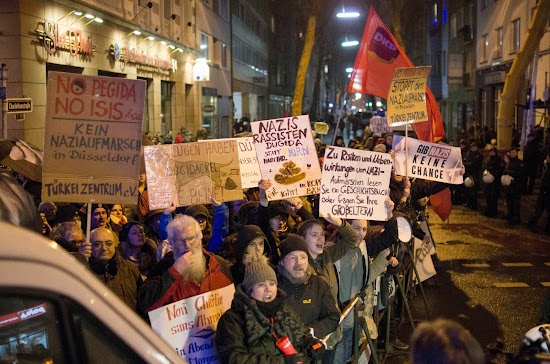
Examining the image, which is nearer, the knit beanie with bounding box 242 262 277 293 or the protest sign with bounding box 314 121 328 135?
the knit beanie with bounding box 242 262 277 293

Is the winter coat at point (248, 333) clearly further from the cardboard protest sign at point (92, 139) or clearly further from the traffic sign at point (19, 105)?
the traffic sign at point (19, 105)

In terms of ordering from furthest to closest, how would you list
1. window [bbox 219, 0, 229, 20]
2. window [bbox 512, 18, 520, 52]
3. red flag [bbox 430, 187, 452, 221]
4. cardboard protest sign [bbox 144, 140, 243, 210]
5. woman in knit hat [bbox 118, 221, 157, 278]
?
1. window [bbox 219, 0, 229, 20]
2. window [bbox 512, 18, 520, 52]
3. red flag [bbox 430, 187, 452, 221]
4. cardboard protest sign [bbox 144, 140, 243, 210]
5. woman in knit hat [bbox 118, 221, 157, 278]

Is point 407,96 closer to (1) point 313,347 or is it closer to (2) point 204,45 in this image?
(1) point 313,347

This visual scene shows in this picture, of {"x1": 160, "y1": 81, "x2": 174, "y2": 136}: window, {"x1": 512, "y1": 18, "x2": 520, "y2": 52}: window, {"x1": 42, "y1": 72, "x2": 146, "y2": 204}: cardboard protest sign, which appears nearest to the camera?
{"x1": 42, "y1": 72, "x2": 146, "y2": 204}: cardboard protest sign

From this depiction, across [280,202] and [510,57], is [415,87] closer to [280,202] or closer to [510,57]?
[280,202]

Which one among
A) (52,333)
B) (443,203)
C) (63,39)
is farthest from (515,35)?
(52,333)

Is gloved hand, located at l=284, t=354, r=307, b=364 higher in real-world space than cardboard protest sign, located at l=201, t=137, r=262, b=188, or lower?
lower

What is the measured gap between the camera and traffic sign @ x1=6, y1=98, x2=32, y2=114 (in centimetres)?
1230

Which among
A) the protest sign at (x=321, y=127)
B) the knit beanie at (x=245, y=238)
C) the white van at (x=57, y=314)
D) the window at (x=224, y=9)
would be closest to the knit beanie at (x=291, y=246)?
the knit beanie at (x=245, y=238)

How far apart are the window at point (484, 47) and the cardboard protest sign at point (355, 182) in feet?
110

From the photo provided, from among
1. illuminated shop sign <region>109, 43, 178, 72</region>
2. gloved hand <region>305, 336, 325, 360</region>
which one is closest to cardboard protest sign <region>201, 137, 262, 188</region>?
gloved hand <region>305, 336, 325, 360</region>

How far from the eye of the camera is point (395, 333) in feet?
25.1

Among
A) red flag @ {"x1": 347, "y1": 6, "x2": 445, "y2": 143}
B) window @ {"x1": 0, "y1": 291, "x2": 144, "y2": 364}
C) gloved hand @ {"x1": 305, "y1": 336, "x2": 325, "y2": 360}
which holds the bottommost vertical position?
gloved hand @ {"x1": 305, "y1": 336, "x2": 325, "y2": 360}

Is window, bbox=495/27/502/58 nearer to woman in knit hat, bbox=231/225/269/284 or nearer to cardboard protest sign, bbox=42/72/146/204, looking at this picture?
woman in knit hat, bbox=231/225/269/284
